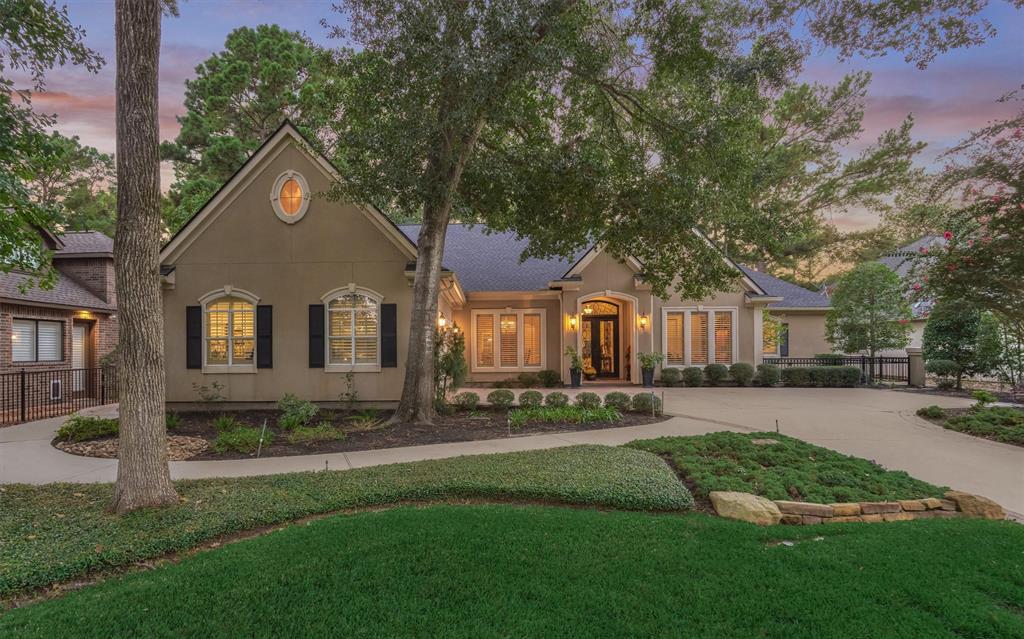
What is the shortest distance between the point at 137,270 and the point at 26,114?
4.37m

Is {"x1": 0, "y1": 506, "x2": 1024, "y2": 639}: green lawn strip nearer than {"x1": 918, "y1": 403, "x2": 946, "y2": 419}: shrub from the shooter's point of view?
Yes

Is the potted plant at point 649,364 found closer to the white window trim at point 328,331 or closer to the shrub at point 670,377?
the shrub at point 670,377

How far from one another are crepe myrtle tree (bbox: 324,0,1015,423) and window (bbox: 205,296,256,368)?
4.29m

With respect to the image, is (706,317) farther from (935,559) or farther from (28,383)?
(28,383)

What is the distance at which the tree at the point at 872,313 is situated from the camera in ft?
59.5

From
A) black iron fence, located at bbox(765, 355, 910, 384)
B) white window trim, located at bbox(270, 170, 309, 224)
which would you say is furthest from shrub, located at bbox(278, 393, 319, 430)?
black iron fence, located at bbox(765, 355, 910, 384)

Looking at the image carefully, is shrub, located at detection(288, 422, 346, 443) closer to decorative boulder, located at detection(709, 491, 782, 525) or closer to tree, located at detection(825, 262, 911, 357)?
decorative boulder, located at detection(709, 491, 782, 525)

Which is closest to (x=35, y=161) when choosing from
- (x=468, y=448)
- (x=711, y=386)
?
(x=468, y=448)

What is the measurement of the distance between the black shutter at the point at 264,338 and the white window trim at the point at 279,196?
2.11 m

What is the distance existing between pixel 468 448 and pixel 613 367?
37.1ft

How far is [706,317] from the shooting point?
54.5 feet

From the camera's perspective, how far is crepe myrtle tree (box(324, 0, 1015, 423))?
7.37 meters

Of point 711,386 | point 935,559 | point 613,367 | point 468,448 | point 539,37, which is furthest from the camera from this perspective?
point 613,367

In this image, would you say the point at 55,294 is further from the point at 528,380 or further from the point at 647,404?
the point at 647,404
